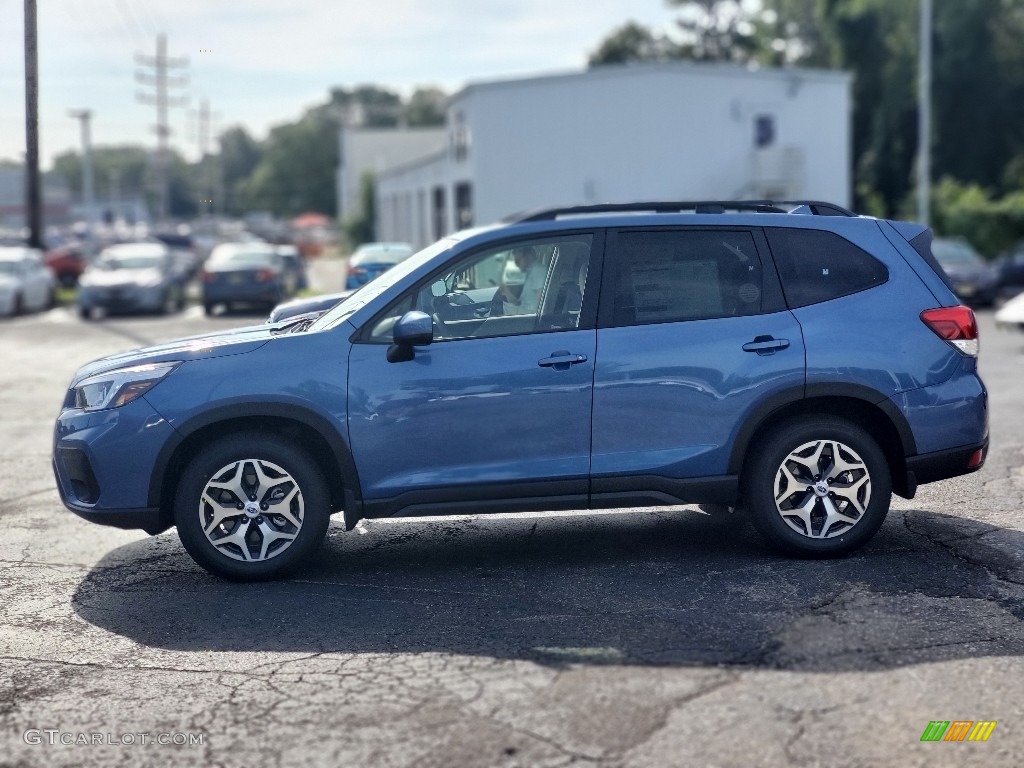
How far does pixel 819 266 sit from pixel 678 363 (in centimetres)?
95

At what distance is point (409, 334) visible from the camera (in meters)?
6.29

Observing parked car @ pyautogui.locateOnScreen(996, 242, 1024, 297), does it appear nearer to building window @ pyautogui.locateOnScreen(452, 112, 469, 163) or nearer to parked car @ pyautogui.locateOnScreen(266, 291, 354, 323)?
building window @ pyautogui.locateOnScreen(452, 112, 469, 163)

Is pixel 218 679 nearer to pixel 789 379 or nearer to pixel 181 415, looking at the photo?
pixel 181 415

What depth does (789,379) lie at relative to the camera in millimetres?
6559

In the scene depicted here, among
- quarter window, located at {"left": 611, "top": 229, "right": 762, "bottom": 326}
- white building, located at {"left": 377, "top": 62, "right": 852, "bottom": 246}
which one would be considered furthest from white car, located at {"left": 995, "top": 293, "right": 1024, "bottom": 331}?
white building, located at {"left": 377, "top": 62, "right": 852, "bottom": 246}

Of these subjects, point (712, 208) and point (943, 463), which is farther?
point (712, 208)

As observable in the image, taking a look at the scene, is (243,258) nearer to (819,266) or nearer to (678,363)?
(819,266)

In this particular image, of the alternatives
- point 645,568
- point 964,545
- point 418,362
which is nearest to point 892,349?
point 964,545

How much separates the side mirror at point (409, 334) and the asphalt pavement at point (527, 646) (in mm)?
1111

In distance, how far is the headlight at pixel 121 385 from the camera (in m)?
6.52

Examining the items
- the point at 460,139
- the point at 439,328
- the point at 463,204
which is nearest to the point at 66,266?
the point at 463,204

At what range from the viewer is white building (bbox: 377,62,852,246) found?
40059 millimetres

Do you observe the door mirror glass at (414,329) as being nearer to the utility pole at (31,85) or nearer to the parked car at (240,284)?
the utility pole at (31,85)

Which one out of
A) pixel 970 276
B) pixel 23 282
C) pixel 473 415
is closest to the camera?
pixel 473 415
